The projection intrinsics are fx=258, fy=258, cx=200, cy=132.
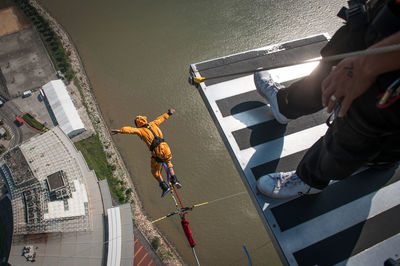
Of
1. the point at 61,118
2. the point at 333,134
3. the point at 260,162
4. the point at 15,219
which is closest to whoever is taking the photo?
the point at 333,134

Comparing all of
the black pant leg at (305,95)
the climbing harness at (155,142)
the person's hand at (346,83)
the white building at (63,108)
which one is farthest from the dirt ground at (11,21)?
the person's hand at (346,83)

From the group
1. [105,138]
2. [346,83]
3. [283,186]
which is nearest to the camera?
[346,83]

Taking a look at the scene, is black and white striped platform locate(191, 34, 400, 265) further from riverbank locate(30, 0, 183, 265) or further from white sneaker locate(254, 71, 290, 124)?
riverbank locate(30, 0, 183, 265)

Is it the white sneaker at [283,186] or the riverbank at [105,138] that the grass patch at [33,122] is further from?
the white sneaker at [283,186]

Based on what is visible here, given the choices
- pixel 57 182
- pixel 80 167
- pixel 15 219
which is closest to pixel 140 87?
pixel 80 167

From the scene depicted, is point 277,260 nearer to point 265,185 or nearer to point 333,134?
point 265,185

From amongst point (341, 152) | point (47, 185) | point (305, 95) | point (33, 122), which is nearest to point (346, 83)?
point (341, 152)

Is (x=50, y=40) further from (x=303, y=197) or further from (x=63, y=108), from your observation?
(x=303, y=197)
